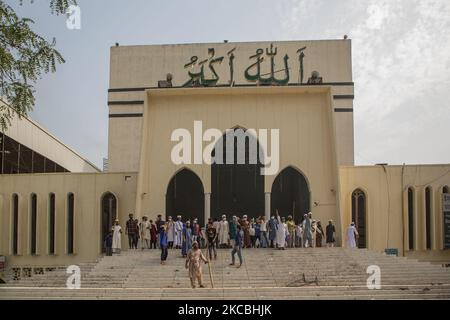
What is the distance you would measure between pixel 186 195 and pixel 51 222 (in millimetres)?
5445

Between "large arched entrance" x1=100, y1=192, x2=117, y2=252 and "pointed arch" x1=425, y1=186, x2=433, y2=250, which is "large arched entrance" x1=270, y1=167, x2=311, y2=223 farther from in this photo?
"large arched entrance" x1=100, y1=192, x2=117, y2=252

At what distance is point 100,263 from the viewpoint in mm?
19594

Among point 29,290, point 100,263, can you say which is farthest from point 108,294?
point 100,263

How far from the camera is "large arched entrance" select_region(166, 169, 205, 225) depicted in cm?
2436

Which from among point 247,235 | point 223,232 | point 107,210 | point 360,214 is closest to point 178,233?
point 223,232

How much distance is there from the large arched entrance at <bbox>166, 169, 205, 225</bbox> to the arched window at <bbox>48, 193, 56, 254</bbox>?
187 inches

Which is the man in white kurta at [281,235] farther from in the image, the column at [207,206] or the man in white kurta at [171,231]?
the column at [207,206]

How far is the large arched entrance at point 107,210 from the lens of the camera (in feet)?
82.5

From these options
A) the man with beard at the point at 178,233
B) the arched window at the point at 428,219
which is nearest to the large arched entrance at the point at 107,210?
the man with beard at the point at 178,233

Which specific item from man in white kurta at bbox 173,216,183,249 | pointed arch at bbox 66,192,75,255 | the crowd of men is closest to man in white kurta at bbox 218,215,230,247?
the crowd of men

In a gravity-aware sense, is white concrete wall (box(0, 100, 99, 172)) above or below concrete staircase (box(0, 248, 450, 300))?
above

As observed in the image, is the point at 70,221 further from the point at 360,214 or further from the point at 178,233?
the point at 360,214

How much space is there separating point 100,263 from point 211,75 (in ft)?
63.1
